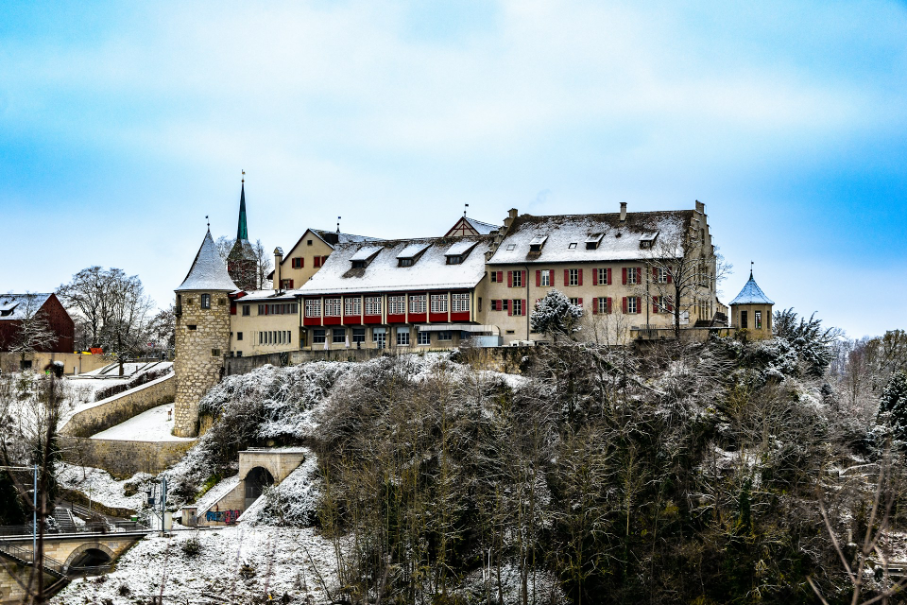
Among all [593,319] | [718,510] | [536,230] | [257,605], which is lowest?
[257,605]

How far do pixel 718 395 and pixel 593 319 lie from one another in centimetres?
1035

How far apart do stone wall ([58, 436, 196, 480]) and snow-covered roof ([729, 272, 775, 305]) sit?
28.3m

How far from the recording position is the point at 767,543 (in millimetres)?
39781

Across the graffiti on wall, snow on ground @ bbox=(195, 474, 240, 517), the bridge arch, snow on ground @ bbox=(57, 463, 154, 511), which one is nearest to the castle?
snow on ground @ bbox=(57, 463, 154, 511)

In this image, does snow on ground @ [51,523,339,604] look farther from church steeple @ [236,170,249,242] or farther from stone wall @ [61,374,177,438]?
church steeple @ [236,170,249,242]

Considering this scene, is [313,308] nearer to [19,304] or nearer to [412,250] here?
[412,250]

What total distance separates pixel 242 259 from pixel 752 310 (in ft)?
158

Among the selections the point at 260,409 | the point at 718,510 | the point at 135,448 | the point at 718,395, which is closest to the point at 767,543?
the point at 718,510

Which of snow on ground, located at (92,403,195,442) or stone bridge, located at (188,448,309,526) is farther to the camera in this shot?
snow on ground, located at (92,403,195,442)

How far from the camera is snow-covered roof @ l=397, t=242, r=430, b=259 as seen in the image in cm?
6481

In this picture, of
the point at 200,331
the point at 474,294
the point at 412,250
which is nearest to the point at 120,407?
the point at 200,331

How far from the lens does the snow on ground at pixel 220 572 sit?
3944 cm

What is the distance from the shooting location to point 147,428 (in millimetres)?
59531

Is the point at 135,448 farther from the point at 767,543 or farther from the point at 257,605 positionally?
the point at 767,543
